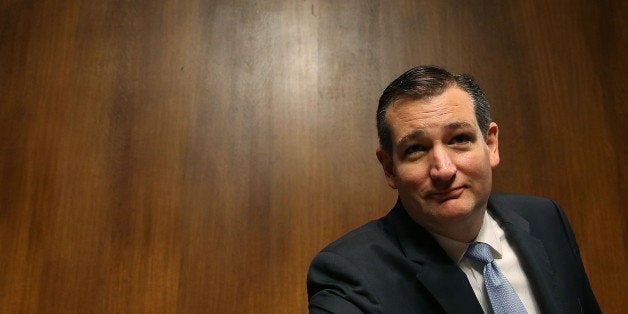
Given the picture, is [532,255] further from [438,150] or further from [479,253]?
[438,150]

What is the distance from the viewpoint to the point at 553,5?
2.11m

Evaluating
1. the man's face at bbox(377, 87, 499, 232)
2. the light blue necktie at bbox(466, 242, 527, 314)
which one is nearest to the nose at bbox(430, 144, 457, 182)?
the man's face at bbox(377, 87, 499, 232)

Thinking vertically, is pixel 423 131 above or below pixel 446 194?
above

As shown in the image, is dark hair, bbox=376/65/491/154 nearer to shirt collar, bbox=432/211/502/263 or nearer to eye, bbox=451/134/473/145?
eye, bbox=451/134/473/145

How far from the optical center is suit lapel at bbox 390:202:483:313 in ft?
3.63

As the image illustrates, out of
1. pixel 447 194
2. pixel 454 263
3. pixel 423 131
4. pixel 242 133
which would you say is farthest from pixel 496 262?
pixel 242 133

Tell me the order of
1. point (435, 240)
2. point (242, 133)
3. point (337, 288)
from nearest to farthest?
point (337, 288) < point (435, 240) < point (242, 133)

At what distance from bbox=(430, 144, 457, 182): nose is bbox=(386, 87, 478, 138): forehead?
0.06 m

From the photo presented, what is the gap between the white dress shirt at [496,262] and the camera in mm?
1217

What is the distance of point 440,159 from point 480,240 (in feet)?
0.96

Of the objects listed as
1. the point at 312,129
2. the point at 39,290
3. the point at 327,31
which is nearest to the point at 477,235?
the point at 312,129

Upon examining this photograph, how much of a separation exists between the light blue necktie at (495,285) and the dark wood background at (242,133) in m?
0.65

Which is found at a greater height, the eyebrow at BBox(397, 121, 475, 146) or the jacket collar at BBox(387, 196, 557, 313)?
the eyebrow at BBox(397, 121, 475, 146)

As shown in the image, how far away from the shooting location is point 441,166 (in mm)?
1117
